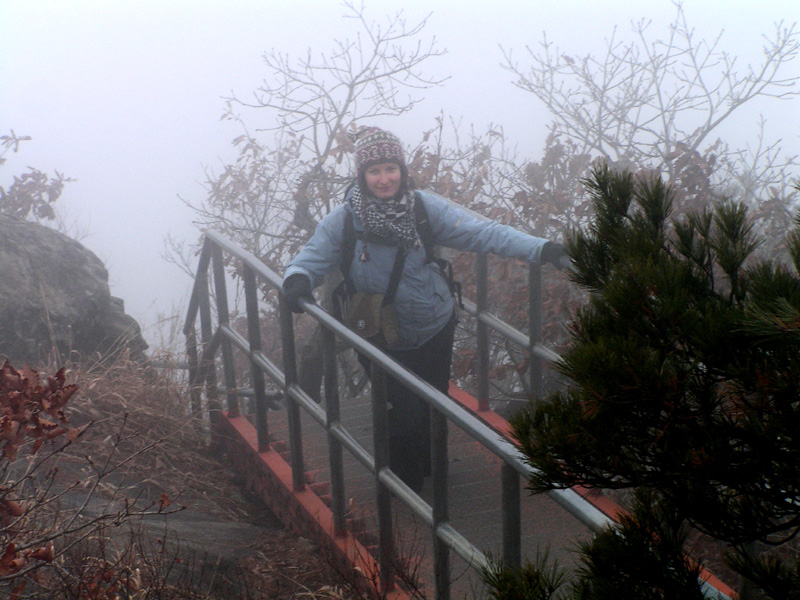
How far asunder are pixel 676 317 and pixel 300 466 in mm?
2971

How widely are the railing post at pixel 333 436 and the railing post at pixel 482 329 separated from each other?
114 cm

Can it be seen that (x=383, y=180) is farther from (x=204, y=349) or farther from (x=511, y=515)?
(x=511, y=515)

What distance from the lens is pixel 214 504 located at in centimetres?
437

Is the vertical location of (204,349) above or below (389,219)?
below

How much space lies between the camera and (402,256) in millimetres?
3900

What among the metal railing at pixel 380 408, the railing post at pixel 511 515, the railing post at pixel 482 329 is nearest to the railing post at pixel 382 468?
the metal railing at pixel 380 408

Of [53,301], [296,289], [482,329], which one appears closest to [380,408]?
[296,289]

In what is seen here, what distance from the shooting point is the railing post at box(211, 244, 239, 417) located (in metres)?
4.62

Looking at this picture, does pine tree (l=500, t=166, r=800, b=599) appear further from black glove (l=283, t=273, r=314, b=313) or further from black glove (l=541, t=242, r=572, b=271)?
black glove (l=283, t=273, r=314, b=313)

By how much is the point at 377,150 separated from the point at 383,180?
140 mm

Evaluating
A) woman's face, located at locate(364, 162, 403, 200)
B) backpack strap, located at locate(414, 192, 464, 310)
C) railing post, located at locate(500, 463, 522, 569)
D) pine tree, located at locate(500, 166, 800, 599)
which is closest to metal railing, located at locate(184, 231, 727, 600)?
railing post, located at locate(500, 463, 522, 569)

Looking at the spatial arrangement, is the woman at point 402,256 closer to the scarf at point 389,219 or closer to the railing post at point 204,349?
the scarf at point 389,219

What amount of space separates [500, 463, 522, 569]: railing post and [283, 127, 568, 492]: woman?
157 cm

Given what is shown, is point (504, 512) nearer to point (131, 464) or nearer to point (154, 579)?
point (154, 579)
